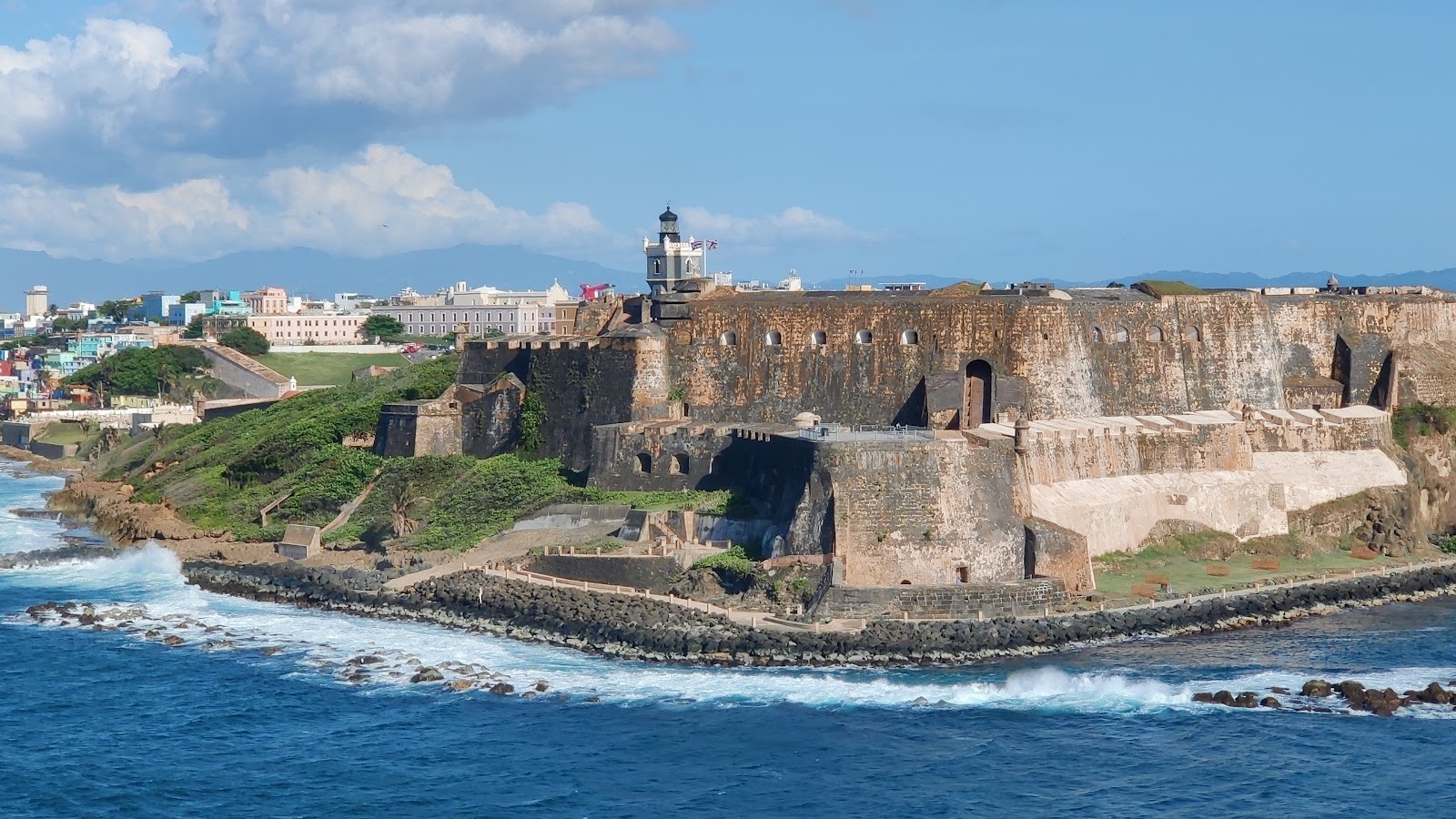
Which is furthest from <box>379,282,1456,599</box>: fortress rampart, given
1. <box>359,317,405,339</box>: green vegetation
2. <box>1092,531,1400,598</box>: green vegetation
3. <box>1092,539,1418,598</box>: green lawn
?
<box>359,317,405,339</box>: green vegetation

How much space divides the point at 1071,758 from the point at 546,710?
11.0m

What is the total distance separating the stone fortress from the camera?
46656 mm

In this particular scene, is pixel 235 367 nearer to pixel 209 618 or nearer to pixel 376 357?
pixel 376 357

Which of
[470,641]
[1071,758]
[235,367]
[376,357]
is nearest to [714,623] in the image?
[470,641]

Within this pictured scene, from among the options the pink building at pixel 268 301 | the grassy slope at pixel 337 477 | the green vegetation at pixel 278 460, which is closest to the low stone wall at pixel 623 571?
the grassy slope at pixel 337 477

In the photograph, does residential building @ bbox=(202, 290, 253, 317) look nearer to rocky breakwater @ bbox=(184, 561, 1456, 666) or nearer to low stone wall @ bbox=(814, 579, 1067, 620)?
rocky breakwater @ bbox=(184, 561, 1456, 666)

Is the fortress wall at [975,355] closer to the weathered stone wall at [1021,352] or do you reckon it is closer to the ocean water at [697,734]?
the weathered stone wall at [1021,352]

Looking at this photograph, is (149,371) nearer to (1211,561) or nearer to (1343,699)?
(1211,561)

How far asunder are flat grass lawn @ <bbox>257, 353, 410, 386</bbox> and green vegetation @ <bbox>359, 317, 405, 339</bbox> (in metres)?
12.9

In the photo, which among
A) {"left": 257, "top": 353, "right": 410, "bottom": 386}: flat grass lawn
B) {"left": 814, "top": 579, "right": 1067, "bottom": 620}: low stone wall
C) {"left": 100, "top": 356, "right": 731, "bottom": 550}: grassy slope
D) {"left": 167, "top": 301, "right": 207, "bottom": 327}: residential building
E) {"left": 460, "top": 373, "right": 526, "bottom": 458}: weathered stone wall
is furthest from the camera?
{"left": 167, "top": 301, "right": 207, "bottom": 327}: residential building

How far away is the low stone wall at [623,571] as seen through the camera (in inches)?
1921

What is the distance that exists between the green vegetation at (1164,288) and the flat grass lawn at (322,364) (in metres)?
52.5

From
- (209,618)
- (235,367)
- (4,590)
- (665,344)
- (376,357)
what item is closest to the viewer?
(209,618)

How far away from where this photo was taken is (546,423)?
61.9 metres
